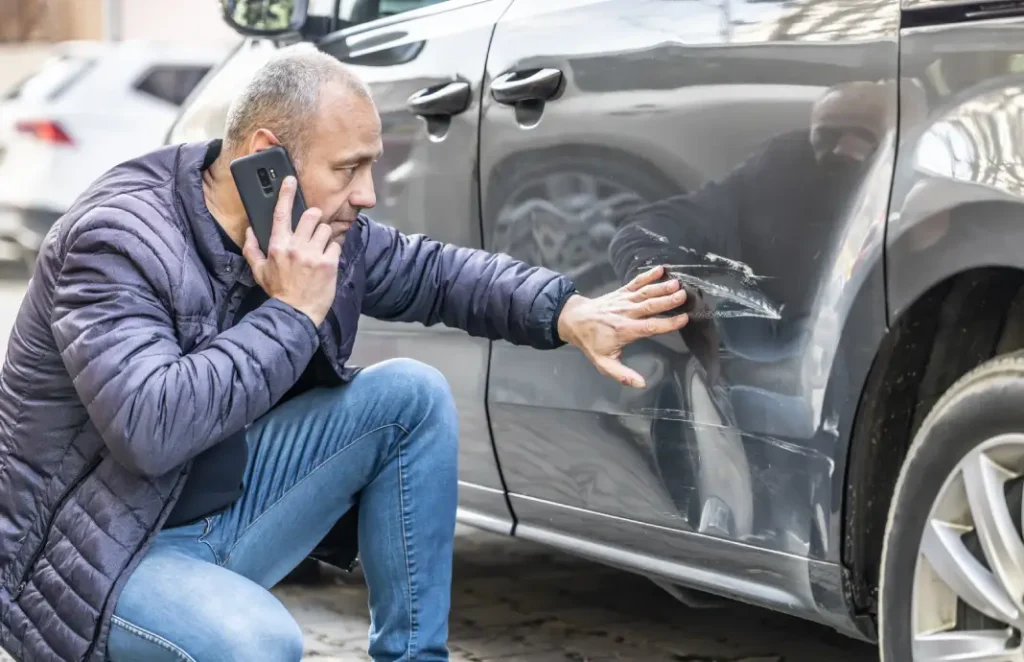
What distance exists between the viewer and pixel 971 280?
206 cm

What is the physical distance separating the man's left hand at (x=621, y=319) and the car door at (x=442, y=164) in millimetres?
443

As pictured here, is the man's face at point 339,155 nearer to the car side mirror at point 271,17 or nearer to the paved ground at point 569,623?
the paved ground at point 569,623

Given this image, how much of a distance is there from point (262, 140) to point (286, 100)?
7 cm

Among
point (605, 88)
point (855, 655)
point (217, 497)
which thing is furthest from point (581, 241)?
point (855, 655)

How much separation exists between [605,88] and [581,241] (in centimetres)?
A: 27

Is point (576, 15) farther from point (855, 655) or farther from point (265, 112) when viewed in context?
point (855, 655)

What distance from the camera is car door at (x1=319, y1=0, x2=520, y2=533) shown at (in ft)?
9.96

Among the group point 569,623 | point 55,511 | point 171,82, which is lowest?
point 171,82

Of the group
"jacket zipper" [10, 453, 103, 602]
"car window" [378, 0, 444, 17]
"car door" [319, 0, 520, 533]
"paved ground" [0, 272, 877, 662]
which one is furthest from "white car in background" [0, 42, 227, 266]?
"jacket zipper" [10, 453, 103, 602]

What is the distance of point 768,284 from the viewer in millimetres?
2324

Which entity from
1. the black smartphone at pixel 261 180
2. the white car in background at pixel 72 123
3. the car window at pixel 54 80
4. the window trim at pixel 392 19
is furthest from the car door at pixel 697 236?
the car window at pixel 54 80

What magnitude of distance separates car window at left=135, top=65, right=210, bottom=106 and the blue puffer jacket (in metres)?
9.65

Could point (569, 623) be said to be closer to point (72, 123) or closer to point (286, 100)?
point (286, 100)

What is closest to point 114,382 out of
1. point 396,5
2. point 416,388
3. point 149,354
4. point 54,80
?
point 149,354
